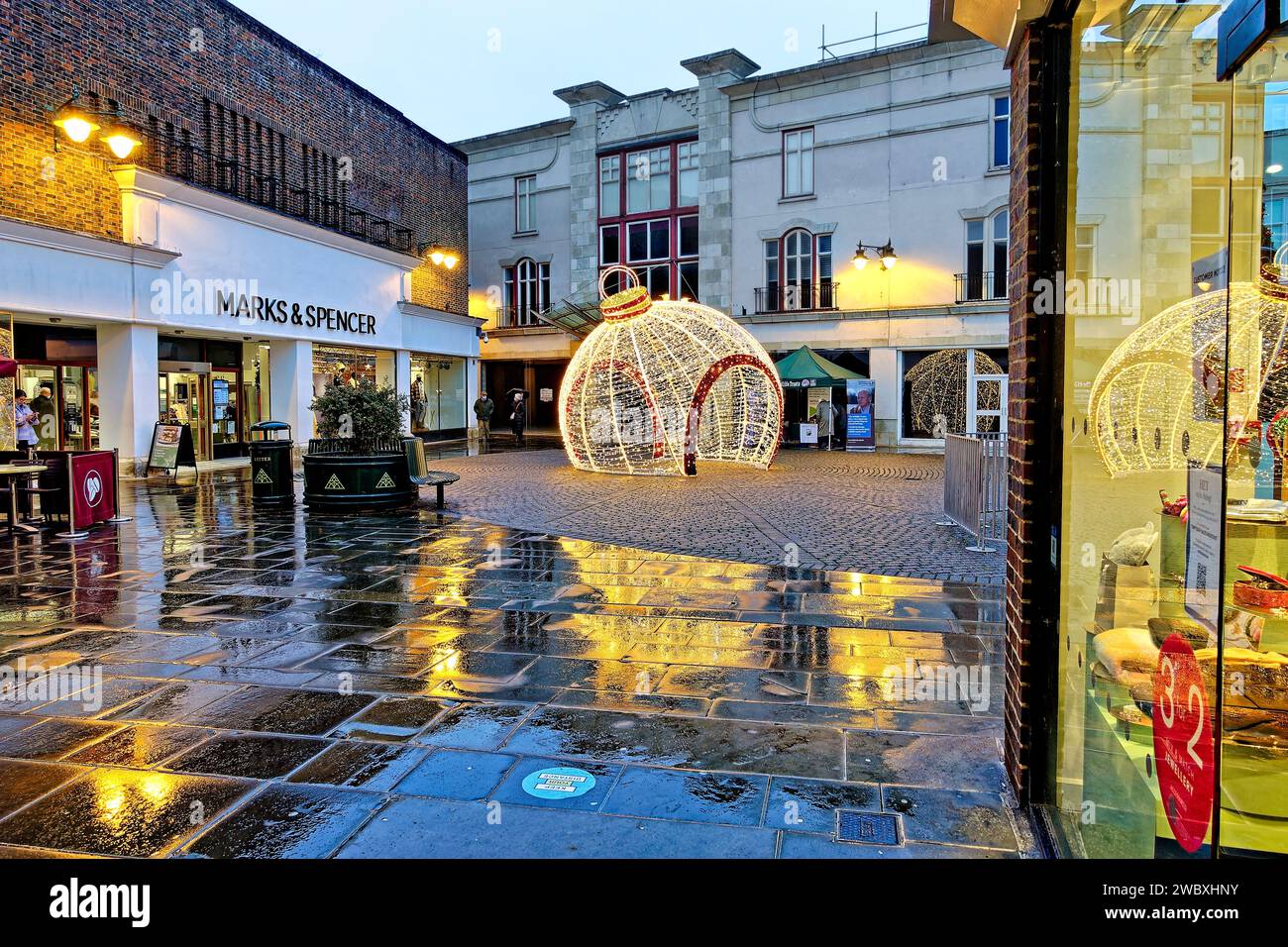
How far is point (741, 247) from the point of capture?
98.0ft

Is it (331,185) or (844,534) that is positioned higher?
(331,185)

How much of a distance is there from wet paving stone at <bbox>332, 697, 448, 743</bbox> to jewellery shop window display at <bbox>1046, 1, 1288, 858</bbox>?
9.83ft

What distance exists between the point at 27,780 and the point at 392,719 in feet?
5.19

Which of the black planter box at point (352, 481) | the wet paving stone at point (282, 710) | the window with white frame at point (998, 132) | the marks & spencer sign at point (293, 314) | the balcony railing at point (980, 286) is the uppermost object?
the window with white frame at point (998, 132)

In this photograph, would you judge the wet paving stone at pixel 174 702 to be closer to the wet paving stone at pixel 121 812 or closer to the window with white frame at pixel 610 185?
the wet paving stone at pixel 121 812

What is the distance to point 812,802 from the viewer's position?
3615 mm

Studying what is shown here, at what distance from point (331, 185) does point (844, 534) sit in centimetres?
2081

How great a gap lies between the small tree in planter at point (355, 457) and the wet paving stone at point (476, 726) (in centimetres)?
875

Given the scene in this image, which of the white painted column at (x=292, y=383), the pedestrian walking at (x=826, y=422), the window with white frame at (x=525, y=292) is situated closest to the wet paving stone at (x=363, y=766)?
the white painted column at (x=292, y=383)

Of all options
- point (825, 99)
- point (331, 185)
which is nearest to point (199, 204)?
point (331, 185)

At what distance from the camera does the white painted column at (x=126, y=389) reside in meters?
17.8

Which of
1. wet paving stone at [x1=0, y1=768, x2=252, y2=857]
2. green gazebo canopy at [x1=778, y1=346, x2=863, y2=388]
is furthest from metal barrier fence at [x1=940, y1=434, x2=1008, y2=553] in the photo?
green gazebo canopy at [x1=778, y1=346, x2=863, y2=388]

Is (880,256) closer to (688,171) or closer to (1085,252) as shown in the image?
(688,171)
